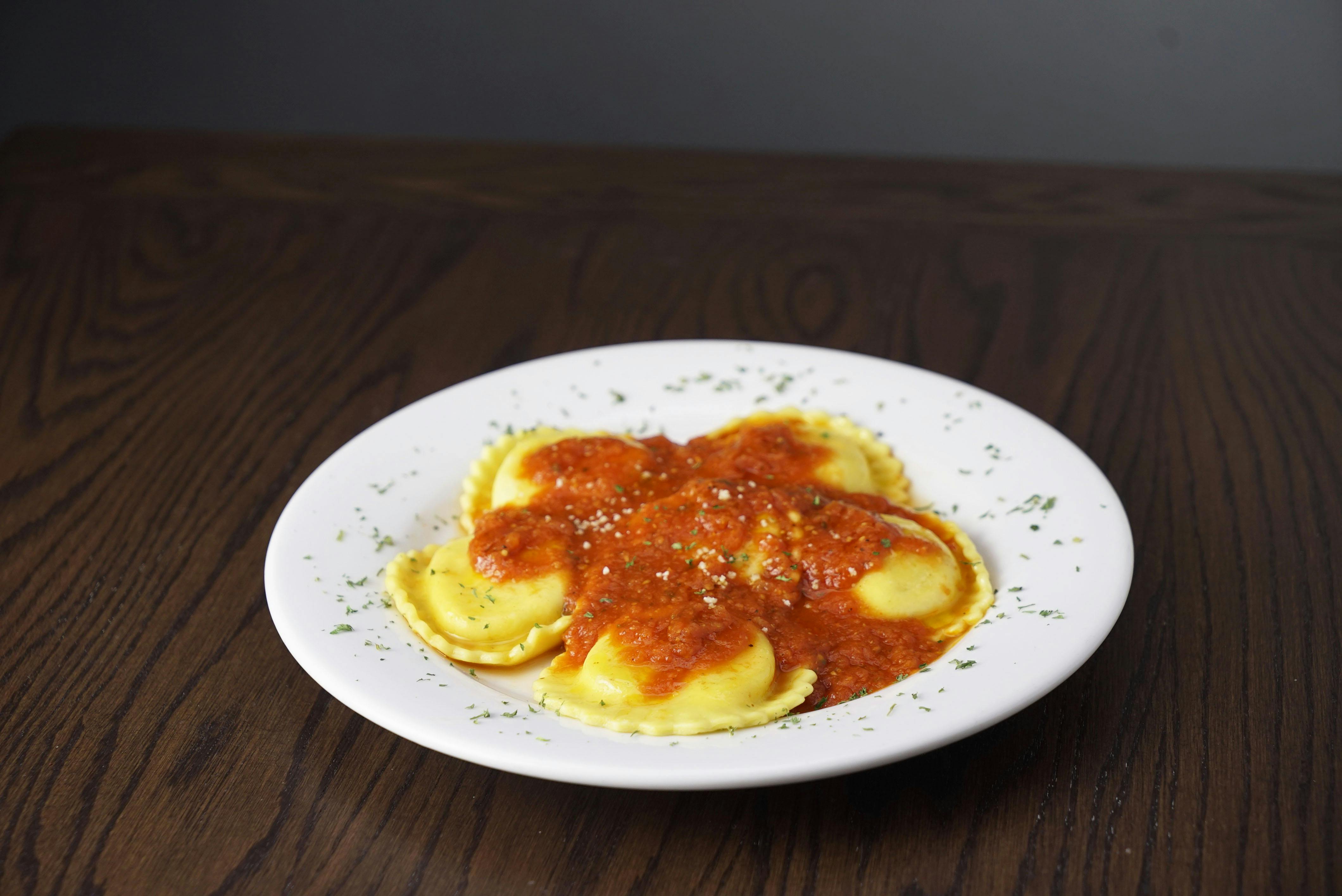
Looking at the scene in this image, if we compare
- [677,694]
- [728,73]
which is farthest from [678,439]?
[728,73]

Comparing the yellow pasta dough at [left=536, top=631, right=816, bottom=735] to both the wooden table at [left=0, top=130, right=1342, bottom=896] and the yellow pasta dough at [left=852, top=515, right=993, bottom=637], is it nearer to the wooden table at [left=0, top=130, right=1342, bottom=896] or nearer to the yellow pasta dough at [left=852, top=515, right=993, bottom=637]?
the wooden table at [left=0, top=130, right=1342, bottom=896]

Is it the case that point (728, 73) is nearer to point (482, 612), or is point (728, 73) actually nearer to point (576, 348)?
point (576, 348)

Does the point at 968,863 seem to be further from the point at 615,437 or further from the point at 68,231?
the point at 68,231

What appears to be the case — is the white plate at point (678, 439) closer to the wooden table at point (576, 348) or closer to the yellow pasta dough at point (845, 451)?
the yellow pasta dough at point (845, 451)

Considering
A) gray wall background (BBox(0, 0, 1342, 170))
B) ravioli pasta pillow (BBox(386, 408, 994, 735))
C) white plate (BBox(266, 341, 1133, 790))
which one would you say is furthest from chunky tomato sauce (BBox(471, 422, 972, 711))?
gray wall background (BBox(0, 0, 1342, 170))

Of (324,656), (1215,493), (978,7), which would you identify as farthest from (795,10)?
(324,656)

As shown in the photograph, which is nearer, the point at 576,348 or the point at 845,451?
the point at 845,451

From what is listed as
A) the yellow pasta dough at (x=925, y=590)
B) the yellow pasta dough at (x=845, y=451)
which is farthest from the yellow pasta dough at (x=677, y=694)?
the yellow pasta dough at (x=845, y=451)
